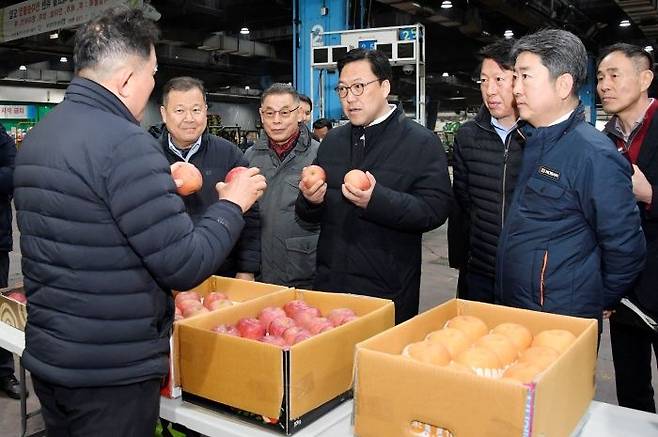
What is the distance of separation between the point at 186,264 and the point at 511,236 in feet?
3.30

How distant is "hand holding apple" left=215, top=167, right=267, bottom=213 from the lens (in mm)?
1667

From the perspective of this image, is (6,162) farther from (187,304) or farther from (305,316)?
(305,316)

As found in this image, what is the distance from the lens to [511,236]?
193 cm

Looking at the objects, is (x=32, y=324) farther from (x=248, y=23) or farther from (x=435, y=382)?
(x=248, y=23)

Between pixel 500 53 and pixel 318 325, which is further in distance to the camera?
pixel 500 53

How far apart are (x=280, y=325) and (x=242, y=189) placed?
0.40 meters

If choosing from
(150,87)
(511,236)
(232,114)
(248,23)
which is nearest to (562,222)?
(511,236)

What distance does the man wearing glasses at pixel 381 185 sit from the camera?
236 centimetres

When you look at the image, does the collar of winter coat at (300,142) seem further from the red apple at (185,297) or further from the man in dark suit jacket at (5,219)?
the man in dark suit jacket at (5,219)

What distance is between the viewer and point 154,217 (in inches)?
55.2

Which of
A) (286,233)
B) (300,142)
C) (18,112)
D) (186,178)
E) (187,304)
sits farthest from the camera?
(18,112)

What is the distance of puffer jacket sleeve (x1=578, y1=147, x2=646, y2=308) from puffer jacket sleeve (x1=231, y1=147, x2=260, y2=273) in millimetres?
1552

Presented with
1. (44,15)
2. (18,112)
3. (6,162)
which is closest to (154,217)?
(6,162)

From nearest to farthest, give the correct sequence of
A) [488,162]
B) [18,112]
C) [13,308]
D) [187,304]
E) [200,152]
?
[187,304] → [13,308] → [488,162] → [200,152] → [18,112]
